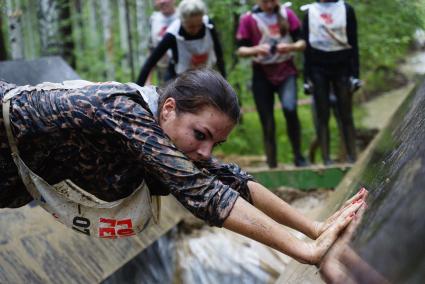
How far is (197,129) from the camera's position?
2.04m

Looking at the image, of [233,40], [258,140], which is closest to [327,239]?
[233,40]

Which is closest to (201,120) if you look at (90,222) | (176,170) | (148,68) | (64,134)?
(176,170)

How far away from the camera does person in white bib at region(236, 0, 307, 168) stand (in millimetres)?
5078

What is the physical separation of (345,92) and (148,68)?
72.8 inches

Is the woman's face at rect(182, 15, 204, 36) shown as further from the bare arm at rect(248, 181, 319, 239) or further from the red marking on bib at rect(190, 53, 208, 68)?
the bare arm at rect(248, 181, 319, 239)

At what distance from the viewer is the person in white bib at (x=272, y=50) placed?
5.08 metres

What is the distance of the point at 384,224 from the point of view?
4.65 feet

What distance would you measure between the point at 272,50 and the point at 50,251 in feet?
9.07

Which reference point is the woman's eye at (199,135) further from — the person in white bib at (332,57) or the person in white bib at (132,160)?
the person in white bib at (332,57)

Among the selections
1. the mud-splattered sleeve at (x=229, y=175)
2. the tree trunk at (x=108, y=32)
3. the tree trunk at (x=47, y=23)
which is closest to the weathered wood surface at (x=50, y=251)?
the mud-splattered sleeve at (x=229, y=175)

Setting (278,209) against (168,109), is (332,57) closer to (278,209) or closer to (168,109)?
(278,209)

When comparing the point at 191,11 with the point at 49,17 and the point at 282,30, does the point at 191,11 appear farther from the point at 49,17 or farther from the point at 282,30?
the point at 49,17

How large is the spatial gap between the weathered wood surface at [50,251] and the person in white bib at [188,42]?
1.66m

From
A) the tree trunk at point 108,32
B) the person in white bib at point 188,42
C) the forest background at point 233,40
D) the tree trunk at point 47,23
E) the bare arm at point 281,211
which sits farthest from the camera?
the tree trunk at point 108,32
